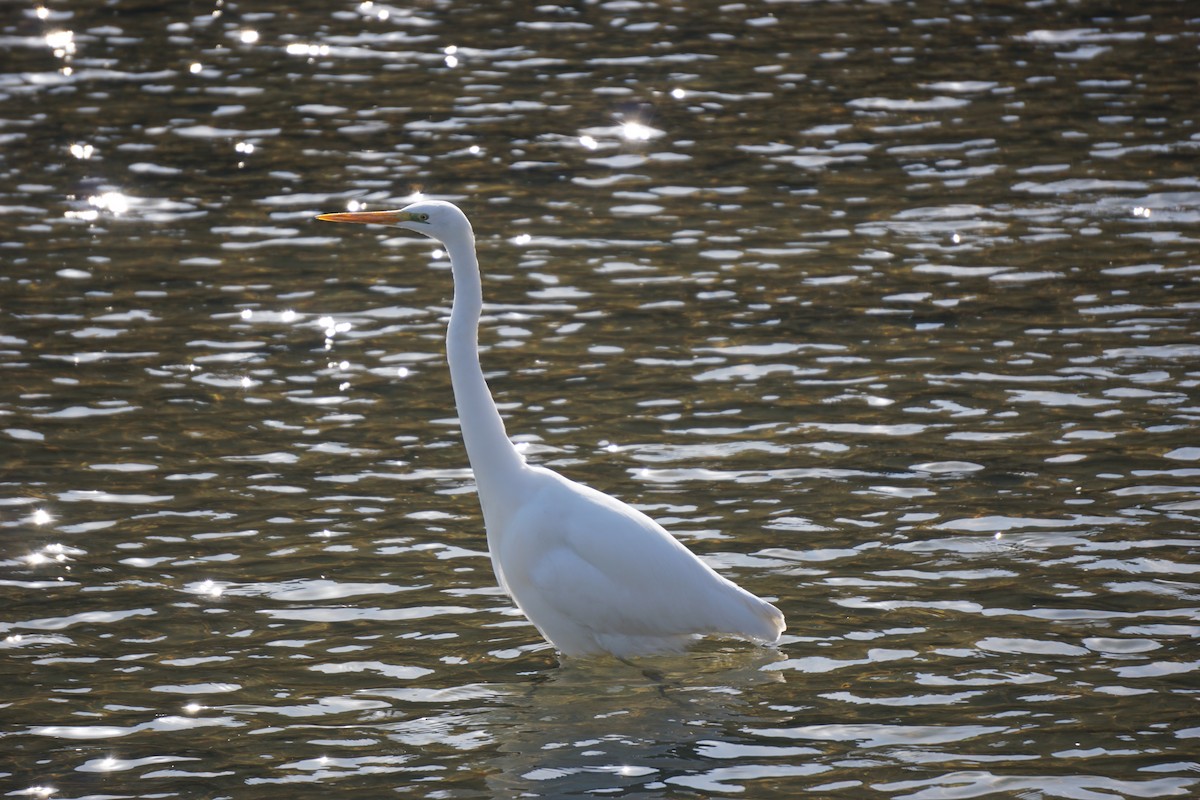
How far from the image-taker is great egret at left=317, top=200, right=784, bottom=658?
740 cm

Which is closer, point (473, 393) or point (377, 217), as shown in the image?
point (377, 217)

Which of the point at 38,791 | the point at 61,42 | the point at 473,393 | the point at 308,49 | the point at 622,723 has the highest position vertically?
the point at 61,42

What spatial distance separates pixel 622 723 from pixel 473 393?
1.72 meters

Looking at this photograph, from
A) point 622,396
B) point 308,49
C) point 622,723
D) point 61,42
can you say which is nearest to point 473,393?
point 622,723

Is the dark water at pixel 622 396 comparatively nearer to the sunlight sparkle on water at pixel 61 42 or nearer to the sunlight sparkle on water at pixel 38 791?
the sunlight sparkle on water at pixel 38 791

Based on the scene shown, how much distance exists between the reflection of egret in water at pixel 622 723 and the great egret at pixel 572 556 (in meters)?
0.17

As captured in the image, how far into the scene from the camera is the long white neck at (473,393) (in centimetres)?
766

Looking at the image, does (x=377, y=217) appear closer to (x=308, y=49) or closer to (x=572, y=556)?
(x=572, y=556)

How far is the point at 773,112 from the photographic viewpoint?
16.0 metres

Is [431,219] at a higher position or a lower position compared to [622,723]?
higher

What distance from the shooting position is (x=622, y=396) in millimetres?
10422

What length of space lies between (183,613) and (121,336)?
158 inches

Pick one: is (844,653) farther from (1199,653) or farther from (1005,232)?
(1005,232)

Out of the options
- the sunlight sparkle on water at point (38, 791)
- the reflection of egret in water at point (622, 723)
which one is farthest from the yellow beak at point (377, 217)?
the sunlight sparkle on water at point (38, 791)
